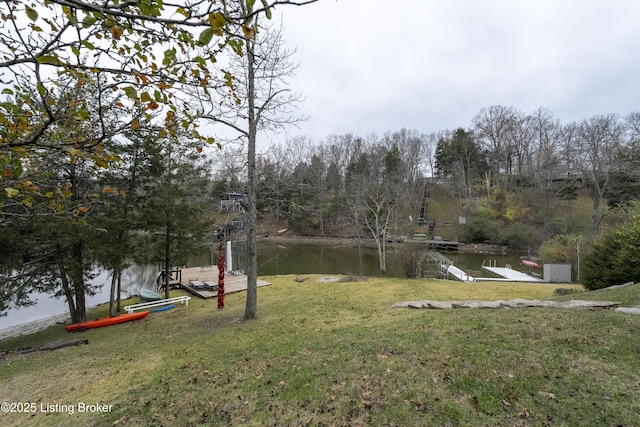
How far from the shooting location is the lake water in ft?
41.1

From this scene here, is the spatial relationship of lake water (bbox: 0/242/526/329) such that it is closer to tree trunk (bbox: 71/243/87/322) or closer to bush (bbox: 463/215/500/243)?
tree trunk (bbox: 71/243/87/322)

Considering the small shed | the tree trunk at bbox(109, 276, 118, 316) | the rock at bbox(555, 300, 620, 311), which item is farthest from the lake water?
the rock at bbox(555, 300, 620, 311)

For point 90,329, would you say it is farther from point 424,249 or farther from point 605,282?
point 605,282

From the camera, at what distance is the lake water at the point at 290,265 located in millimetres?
12539

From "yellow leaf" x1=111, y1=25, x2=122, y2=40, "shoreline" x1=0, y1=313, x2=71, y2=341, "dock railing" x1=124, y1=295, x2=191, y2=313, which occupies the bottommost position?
"shoreline" x1=0, y1=313, x2=71, y2=341

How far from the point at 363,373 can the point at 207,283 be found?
10064 millimetres

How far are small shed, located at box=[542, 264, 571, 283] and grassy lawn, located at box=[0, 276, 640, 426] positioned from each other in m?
8.46

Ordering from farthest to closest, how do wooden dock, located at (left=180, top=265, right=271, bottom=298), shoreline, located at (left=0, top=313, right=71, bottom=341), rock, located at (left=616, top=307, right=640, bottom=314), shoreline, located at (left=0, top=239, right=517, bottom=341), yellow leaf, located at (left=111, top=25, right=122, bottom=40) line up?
wooden dock, located at (left=180, top=265, right=271, bottom=298) → shoreline, located at (left=0, top=239, right=517, bottom=341) → shoreline, located at (left=0, top=313, right=71, bottom=341) → rock, located at (left=616, top=307, right=640, bottom=314) → yellow leaf, located at (left=111, top=25, right=122, bottom=40)

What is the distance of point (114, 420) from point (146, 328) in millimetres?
5228

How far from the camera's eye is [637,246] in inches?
319

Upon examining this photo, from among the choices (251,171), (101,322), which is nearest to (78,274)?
(101,322)

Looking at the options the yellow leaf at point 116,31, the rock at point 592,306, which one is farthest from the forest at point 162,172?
the rock at point 592,306

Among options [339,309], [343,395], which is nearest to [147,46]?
[343,395]

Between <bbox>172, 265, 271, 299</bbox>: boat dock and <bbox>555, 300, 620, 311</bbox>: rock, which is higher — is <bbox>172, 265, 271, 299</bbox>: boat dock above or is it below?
below
